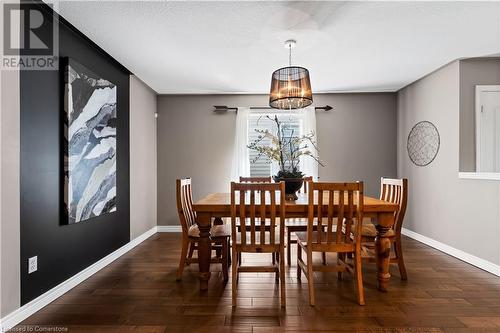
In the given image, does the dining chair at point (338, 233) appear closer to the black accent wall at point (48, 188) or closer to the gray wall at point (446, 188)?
the gray wall at point (446, 188)

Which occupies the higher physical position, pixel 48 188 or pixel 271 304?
pixel 48 188

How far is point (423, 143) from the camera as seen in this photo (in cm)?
416

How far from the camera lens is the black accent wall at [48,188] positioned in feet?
6.91

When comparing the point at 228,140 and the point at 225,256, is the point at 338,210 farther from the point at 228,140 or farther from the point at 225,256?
the point at 228,140

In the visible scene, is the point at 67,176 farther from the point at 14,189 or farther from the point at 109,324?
the point at 109,324

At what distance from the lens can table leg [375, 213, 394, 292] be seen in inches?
95.4

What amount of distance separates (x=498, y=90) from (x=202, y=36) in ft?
11.8

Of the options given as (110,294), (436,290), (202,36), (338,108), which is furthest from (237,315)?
(338,108)

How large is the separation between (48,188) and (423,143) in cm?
462

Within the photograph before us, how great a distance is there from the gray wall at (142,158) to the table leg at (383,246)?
3.16 meters

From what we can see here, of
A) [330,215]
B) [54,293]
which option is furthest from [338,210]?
[54,293]

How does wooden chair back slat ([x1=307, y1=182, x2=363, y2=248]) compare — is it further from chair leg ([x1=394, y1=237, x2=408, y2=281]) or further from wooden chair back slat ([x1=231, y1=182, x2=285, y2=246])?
chair leg ([x1=394, y1=237, x2=408, y2=281])

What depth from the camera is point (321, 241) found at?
2307mm

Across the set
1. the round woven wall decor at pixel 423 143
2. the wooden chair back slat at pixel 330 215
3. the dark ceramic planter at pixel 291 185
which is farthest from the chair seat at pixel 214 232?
the round woven wall decor at pixel 423 143
